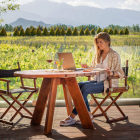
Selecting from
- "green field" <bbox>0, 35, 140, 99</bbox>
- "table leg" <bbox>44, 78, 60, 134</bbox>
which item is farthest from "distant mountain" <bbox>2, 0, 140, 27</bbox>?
A: "table leg" <bbox>44, 78, 60, 134</bbox>

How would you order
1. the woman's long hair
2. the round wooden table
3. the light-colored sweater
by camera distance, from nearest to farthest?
the round wooden table < the light-colored sweater < the woman's long hair

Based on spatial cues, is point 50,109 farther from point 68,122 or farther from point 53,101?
point 68,122

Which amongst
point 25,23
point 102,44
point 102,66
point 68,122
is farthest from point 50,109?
point 25,23

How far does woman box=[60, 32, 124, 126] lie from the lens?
399cm

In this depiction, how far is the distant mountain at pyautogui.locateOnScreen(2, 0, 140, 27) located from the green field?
44 cm

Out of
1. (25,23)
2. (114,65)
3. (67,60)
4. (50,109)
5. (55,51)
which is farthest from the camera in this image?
(25,23)

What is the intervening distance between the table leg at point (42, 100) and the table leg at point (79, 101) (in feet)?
1.16

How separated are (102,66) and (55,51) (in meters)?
1.76

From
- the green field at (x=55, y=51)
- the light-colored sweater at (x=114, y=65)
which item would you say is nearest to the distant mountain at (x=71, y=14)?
the green field at (x=55, y=51)

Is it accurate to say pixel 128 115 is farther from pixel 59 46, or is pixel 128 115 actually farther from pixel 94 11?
pixel 94 11

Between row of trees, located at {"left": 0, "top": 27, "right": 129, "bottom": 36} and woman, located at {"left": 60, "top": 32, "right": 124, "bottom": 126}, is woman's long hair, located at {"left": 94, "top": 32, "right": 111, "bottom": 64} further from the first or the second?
row of trees, located at {"left": 0, "top": 27, "right": 129, "bottom": 36}

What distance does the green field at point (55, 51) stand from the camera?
576 centimetres

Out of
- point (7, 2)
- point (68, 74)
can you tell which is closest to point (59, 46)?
point (7, 2)

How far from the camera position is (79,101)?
149 inches
